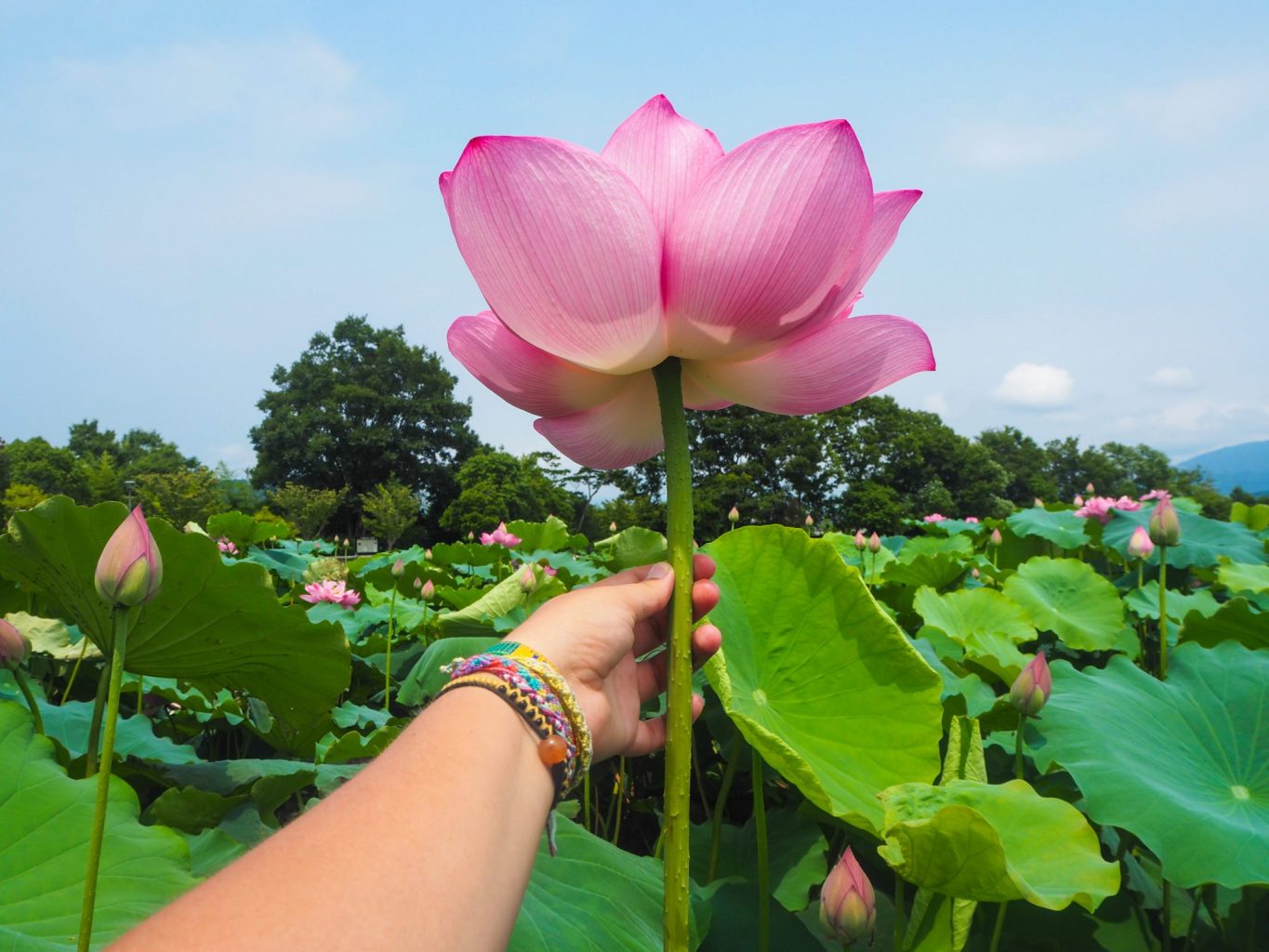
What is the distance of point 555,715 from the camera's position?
515 mm

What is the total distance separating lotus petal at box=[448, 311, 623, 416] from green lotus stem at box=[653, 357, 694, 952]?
0.27 ft

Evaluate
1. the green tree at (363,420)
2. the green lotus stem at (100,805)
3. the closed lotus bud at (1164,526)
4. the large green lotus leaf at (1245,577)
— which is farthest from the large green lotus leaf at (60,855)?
the green tree at (363,420)

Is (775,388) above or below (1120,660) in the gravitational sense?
above

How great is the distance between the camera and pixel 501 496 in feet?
69.1

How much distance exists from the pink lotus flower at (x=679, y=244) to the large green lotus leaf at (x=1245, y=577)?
75.0 inches

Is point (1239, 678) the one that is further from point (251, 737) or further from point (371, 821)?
point (251, 737)

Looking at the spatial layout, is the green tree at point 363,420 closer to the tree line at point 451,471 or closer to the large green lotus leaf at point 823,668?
the tree line at point 451,471

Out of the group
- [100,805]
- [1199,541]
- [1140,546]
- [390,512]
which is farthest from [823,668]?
[390,512]

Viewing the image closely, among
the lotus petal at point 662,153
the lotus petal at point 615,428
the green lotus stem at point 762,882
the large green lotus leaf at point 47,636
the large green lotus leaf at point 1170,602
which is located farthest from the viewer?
the large green lotus leaf at point 1170,602

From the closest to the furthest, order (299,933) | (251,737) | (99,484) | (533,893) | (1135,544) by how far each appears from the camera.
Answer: (299,933) < (533,893) < (251,737) < (1135,544) < (99,484)

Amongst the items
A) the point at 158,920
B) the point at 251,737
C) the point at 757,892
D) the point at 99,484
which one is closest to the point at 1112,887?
the point at 757,892

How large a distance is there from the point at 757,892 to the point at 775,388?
1.92 ft

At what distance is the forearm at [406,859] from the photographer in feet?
1.20

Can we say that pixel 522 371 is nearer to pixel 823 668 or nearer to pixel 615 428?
pixel 615 428
